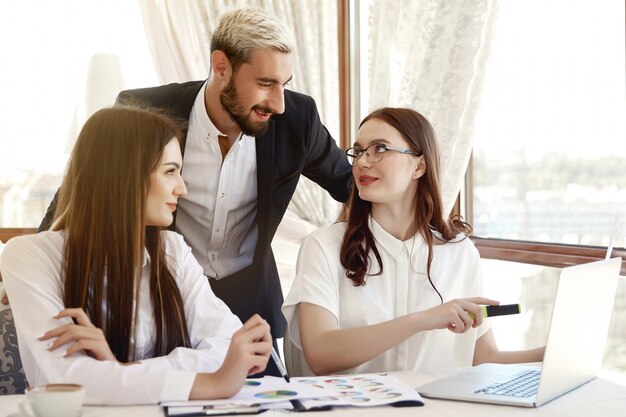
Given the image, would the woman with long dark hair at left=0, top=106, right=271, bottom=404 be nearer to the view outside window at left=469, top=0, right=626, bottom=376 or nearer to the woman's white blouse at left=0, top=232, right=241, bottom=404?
the woman's white blouse at left=0, top=232, right=241, bottom=404

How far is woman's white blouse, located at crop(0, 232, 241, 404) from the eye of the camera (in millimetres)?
1497

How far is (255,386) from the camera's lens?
160 centimetres

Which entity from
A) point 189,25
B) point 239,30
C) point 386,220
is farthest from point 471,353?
point 189,25

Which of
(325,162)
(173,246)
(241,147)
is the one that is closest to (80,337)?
(173,246)

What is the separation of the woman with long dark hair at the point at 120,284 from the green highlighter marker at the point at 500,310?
0.48 m

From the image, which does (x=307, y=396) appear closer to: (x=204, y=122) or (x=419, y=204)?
(x=419, y=204)

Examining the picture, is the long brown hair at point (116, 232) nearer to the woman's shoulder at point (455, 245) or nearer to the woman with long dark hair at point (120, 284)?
the woman with long dark hair at point (120, 284)

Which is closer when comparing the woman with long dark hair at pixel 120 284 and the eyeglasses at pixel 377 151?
the woman with long dark hair at pixel 120 284

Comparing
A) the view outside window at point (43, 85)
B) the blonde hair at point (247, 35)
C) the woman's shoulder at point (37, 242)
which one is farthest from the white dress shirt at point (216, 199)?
the view outside window at point (43, 85)

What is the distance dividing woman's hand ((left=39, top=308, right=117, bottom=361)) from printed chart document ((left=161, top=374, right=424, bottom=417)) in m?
0.20

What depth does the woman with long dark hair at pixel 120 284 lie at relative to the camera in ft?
5.09

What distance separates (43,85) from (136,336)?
259 centimetres

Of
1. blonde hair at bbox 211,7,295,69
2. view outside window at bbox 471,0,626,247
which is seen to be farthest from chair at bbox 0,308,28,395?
view outside window at bbox 471,0,626,247

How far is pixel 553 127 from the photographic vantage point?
2.85 meters
